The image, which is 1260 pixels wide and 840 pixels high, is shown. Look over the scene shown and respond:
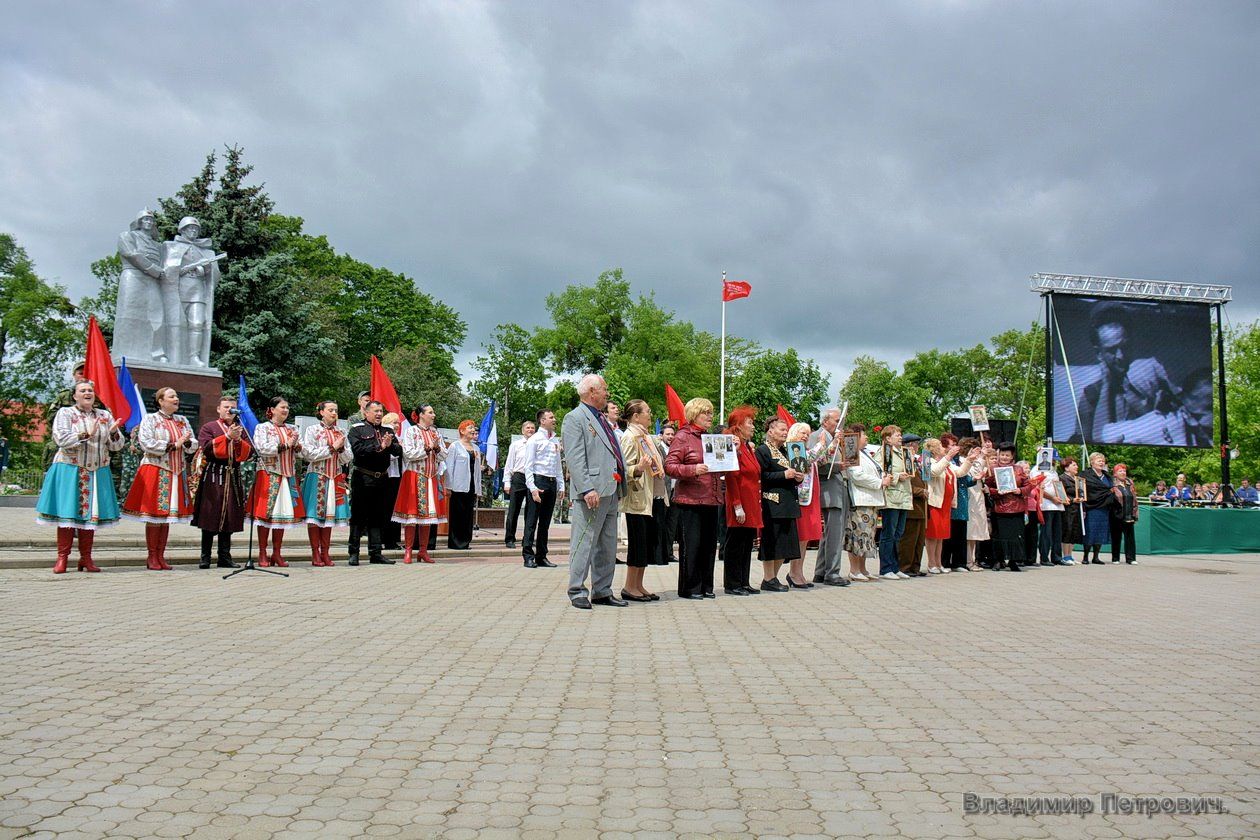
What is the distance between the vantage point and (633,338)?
62.2m

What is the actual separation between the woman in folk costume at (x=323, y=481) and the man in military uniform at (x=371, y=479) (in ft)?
0.76

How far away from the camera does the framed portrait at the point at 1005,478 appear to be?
47.4 ft

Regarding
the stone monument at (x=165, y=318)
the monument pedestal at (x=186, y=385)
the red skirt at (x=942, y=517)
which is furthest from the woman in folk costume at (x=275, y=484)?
the stone monument at (x=165, y=318)

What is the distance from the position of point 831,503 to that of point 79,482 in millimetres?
8637

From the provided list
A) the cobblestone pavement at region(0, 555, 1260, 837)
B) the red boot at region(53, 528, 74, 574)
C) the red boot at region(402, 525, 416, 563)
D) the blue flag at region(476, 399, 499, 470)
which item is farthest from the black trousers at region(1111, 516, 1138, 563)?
the red boot at region(53, 528, 74, 574)

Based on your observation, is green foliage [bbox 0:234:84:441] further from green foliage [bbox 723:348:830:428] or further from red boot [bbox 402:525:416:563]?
red boot [bbox 402:525:416:563]

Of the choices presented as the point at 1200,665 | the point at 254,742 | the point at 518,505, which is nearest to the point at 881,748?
the point at 254,742

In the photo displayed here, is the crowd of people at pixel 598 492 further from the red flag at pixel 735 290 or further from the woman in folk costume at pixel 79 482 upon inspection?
the red flag at pixel 735 290

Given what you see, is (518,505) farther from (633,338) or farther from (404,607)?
(633,338)

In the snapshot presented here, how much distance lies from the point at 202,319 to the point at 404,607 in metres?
17.7

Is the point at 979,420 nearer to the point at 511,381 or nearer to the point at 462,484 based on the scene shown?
the point at 462,484

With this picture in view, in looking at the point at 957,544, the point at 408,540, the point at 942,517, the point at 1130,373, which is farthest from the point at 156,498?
the point at 1130,373

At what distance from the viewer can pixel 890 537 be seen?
1243 centimetres

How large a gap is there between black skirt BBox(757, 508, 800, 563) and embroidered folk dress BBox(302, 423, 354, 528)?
18.7ft
